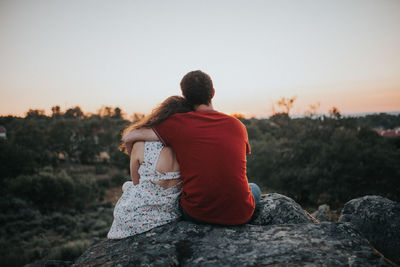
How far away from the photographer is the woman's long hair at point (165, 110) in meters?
→ 1.86

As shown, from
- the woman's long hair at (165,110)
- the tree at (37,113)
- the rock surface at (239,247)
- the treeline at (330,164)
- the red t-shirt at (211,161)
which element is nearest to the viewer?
the rock surface at (239,247)

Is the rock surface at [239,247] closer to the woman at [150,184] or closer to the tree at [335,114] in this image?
the woman at [150,184]

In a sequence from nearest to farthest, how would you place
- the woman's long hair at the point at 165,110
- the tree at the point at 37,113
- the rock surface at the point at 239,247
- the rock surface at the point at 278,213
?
the rock surface at the point at 239,247 → the woman's long hair at the point at 165,110 → the rock surface at the point at 278,213 → the tree at the point at 37,113

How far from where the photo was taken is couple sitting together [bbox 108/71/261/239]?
67.9 inches

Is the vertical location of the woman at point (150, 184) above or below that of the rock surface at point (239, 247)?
above

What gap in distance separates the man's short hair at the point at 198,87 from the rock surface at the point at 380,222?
2761mm

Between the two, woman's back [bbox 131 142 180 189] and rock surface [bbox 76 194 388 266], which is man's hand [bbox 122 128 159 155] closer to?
woman's back [bbox 131 142 180 189]

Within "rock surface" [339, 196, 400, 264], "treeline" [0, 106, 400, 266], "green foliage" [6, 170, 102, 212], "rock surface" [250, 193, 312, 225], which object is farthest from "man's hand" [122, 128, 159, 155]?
"green foliage" [6, 170, 102, 212]

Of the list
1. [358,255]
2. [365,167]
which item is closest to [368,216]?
[358,255]

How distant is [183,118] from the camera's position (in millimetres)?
1795

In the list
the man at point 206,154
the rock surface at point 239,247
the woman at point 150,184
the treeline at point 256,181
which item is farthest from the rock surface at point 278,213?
the treeline at point 256,181

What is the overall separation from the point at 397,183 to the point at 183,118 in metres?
12.7

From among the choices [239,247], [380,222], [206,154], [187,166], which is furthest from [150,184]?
[380,222]

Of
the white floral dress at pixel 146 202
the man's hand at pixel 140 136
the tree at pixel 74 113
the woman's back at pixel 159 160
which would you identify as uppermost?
the tree at pixel 74 113
